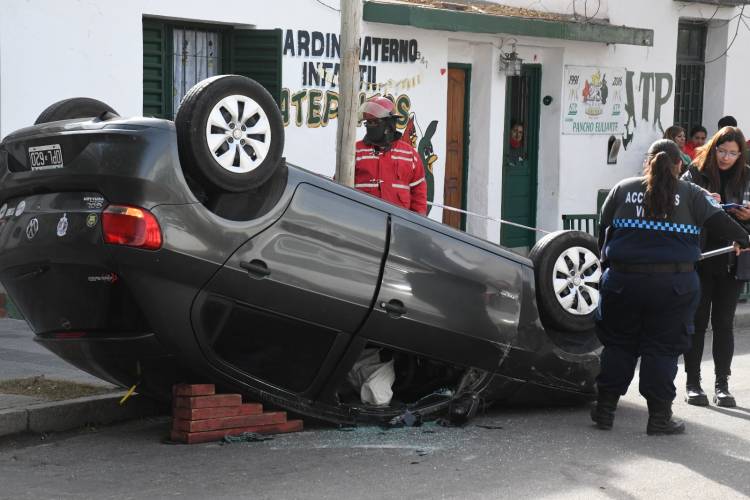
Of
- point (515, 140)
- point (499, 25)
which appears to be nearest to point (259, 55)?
point (499, 25)

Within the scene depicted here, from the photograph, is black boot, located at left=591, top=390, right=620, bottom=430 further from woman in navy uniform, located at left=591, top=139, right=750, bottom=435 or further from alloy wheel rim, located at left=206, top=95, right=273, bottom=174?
alloy wheel rim, located at left=206, top=95, right=273, bottom=174

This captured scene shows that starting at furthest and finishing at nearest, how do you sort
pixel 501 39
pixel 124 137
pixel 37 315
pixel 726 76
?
pixel 726 76 < pixel 501 39 < pixel 37 315 < pixel 124 137

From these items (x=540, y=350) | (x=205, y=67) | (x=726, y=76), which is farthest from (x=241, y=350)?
(x=726, y=76)

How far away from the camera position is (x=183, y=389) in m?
6.81

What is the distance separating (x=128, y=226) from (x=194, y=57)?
21.2ft

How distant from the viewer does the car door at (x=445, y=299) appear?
7008 millimetres

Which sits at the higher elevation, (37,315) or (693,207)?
(693,207)

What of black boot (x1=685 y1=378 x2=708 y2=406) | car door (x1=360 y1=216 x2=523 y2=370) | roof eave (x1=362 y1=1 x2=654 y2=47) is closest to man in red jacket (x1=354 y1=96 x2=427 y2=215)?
car door (x1=360 y1=216 x2=523 y2=370)

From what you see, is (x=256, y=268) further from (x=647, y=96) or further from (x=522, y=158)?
(x=647, y=96)

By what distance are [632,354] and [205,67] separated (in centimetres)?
630

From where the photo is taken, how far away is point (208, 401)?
22.4 feet

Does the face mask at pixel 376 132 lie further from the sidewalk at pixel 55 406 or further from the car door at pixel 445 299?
the sidewalk at pixel 55 406

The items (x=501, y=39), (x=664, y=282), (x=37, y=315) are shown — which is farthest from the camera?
(x=501, y=39)

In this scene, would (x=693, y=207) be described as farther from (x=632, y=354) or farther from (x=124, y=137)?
(x=124, y=137)
